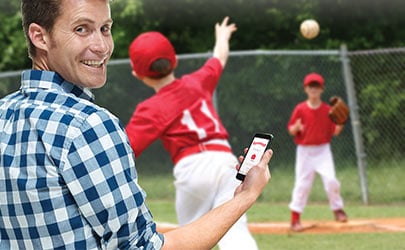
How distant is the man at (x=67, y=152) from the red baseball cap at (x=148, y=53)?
3.78 m

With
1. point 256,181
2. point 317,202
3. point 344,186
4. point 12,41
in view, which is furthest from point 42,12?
point 12,41

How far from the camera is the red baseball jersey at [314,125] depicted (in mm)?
10664

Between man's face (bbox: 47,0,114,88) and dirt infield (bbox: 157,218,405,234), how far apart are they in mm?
7203

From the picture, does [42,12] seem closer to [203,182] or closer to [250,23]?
[203,182]

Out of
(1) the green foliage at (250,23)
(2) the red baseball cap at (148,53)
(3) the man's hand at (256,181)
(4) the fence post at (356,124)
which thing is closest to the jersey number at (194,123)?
(2) the red baseball cap at (148,53)

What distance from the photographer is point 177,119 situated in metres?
6.19

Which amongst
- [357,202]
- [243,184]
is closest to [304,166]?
[357,202]

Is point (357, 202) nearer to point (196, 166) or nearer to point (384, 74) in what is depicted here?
point (384, 74)

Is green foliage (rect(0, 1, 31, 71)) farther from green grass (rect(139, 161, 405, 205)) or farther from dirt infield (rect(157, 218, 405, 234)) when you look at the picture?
dirt infield (rect(157, 218, 405, 234))

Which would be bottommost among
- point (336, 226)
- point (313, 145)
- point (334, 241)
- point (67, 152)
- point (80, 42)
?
point (336, 226)

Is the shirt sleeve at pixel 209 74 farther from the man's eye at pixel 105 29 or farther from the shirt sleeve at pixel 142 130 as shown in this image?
the man's eye at pixel 105 29

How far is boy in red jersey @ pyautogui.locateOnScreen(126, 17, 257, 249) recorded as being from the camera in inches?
236

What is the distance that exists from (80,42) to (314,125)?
8369 millimetres

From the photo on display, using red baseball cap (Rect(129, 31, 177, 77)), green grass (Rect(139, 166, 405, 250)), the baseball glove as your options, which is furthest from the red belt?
the baseball glove
